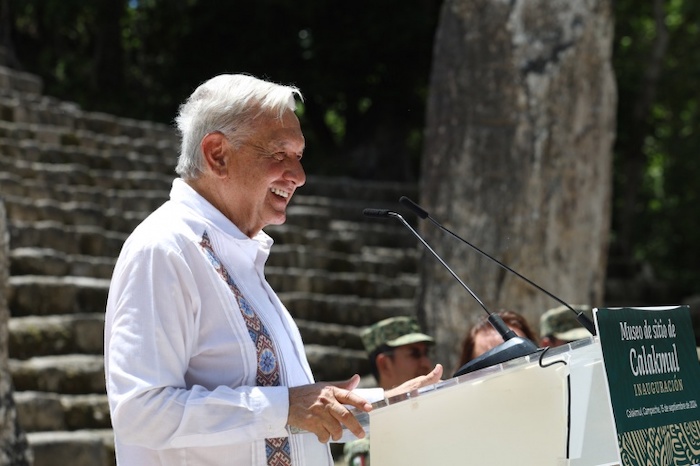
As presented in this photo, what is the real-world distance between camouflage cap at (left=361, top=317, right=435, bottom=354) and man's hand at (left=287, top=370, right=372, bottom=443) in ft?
7.96

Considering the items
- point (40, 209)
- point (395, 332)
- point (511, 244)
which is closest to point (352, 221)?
point (40, 209)

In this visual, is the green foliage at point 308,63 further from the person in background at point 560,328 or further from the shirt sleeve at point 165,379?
the shirt sleeve at point 165,379

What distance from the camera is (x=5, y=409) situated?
12.6 ft

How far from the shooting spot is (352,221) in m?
10.4

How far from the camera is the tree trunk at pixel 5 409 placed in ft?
12.5

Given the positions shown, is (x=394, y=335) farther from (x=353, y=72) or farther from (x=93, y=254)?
(x=353, y=72)

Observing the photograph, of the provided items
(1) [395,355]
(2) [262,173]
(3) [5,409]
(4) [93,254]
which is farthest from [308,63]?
(2) [262,173]

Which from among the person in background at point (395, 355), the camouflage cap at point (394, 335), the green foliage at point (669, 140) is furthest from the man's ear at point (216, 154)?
the green foliage at point (669, 140)

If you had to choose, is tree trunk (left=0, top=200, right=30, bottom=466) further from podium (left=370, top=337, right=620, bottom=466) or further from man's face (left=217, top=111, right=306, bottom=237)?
podium (left=370, top=337, right=620, bottom=466)

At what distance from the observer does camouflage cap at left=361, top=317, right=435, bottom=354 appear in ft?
15.7

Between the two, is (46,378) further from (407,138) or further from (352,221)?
(407,138)

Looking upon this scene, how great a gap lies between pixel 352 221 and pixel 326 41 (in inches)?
156

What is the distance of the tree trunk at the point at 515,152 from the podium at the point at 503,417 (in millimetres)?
3660

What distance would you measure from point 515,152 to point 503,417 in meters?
3.93
